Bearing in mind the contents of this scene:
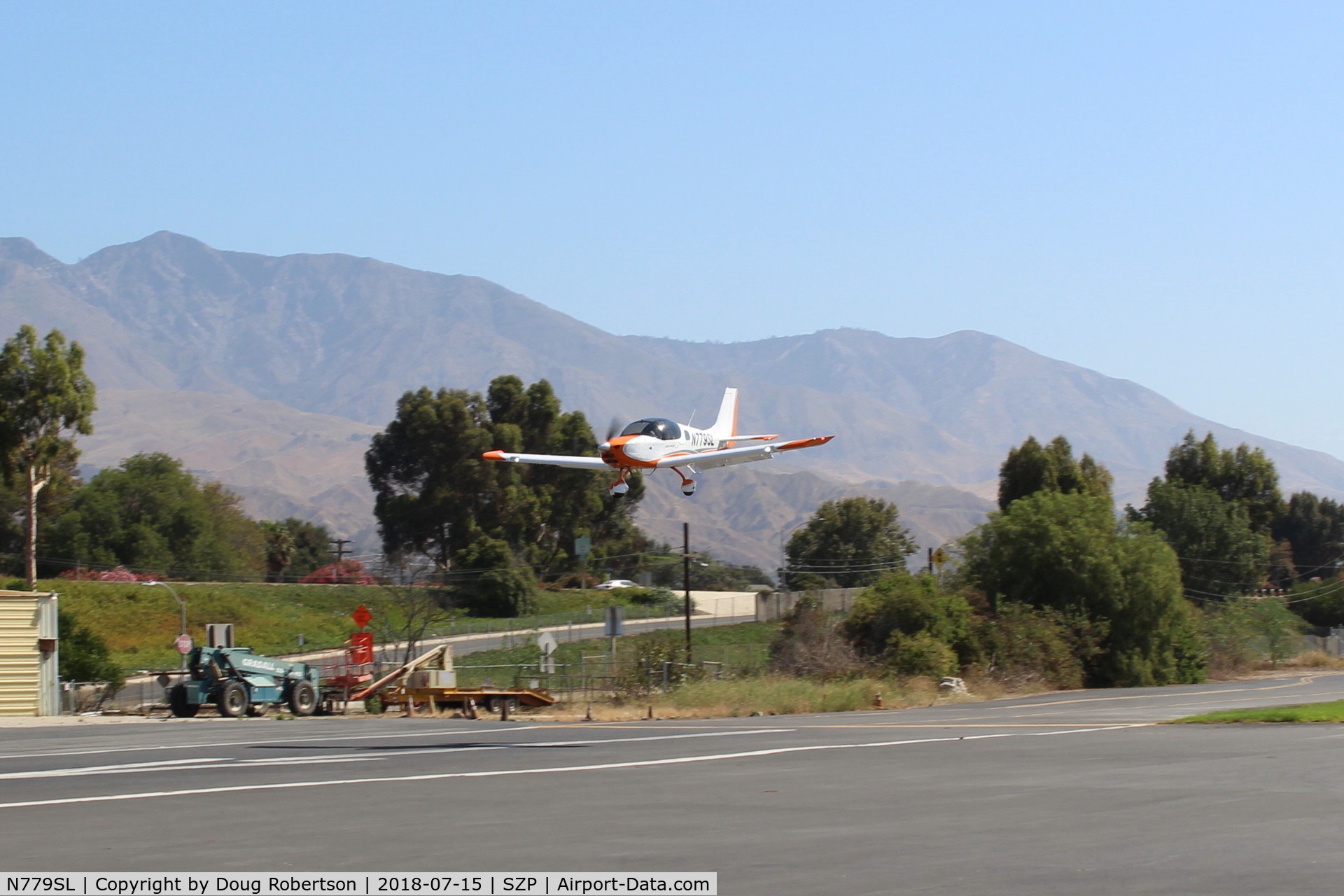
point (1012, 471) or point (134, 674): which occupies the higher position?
point (1012, 471)

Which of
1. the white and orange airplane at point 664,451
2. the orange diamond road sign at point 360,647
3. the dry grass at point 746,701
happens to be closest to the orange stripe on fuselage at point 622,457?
the white and orange airplane at point 664,451

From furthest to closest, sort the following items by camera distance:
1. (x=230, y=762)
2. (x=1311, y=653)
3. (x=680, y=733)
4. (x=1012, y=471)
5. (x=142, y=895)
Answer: (x=1012, y=471)
(x=1311, y=653)
(x=680, y=733)
(x=230, y=762)
(x=142, y=895)

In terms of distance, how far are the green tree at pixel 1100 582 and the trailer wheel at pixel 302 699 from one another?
104ft

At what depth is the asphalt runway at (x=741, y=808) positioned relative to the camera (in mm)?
9312

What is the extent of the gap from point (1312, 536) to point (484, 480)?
311 ft

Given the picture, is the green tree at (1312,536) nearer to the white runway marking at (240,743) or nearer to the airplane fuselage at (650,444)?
the airplane fuselage at (650,444)

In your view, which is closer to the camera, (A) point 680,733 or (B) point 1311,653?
(A) point 680,733

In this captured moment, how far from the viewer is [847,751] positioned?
19.9 meters

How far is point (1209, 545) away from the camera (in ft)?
367

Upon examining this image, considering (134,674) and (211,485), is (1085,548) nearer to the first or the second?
(134,674)

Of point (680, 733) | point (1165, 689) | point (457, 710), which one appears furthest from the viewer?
point (1165, 689)

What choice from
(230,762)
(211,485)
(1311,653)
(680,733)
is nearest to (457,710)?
(680,733)

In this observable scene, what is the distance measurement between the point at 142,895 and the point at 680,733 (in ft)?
57.3

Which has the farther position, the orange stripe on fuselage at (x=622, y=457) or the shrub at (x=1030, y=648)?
the shrub at (x=1030, y=648)
